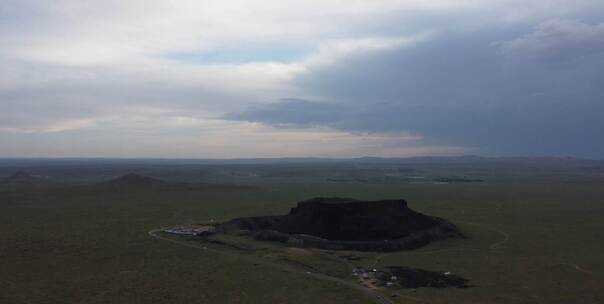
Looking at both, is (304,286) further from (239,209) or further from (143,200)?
(143,200)

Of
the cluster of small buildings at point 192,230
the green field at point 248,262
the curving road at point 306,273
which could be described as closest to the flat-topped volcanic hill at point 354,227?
the cluster of small buildings at point 192,230

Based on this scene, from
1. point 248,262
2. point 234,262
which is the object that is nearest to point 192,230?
point 234,262

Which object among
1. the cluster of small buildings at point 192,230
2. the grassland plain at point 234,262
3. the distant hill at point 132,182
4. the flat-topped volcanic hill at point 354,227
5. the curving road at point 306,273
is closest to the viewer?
the curving road at point 306,273

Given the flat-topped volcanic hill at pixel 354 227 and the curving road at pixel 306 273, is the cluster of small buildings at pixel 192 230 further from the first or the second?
the curving road at pixel 306 273

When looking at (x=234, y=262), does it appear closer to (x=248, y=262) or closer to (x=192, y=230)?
(x=248, y=262)

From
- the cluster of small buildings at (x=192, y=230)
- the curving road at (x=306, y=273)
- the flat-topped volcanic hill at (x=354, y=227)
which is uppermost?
the flat-topped volcanic hill at (x=354, y=227)

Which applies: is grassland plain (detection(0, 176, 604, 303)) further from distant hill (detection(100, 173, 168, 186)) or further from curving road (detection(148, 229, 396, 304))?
distant hill (detection(100, 173, 168, 186))
